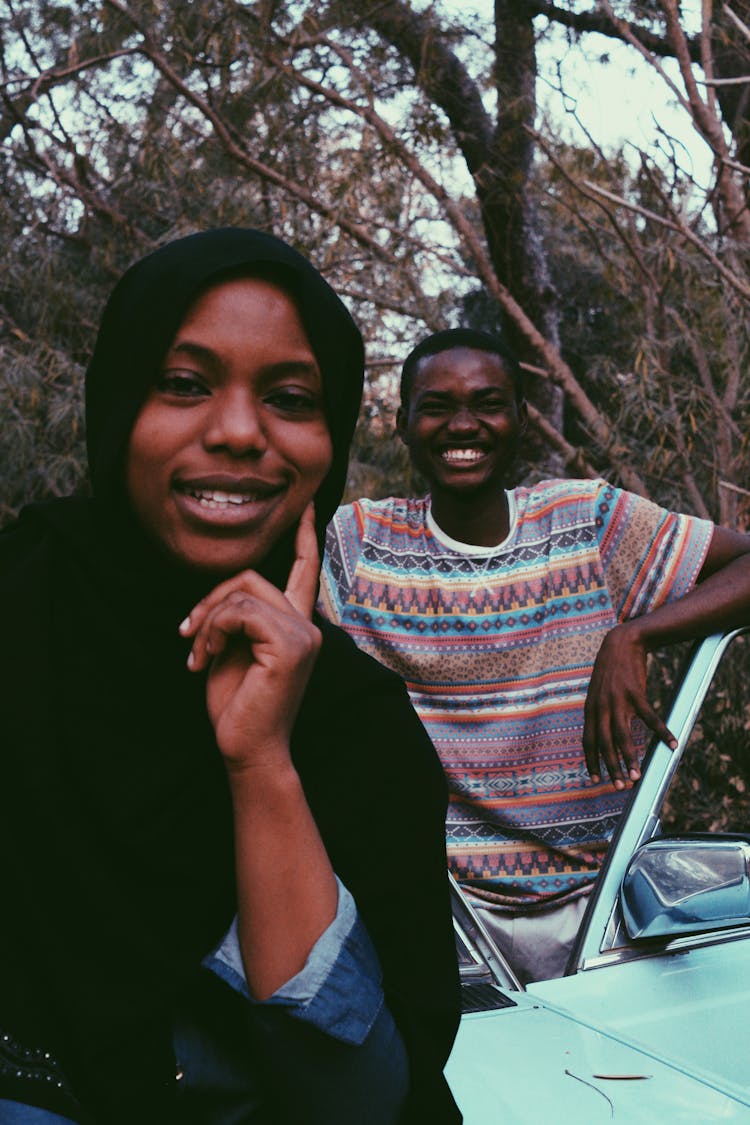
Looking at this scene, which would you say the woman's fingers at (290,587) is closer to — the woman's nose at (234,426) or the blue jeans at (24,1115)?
the woman's nose at (234,426)

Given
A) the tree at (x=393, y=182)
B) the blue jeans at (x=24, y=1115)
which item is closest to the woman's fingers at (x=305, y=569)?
the blue jeans at (x=24, y=1115)

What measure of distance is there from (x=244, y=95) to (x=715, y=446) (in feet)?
8.96

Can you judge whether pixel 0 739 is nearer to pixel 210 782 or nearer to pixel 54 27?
pixel 210 782

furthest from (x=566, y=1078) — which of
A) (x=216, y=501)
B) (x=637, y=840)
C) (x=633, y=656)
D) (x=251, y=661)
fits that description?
(x=633, y=656)

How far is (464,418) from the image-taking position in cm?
296

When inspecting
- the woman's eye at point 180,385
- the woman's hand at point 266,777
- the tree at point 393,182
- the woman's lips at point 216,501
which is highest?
the tree at point 393,182

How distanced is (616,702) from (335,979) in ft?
3.98

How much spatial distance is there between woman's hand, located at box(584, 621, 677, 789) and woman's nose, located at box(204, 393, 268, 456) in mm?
1107

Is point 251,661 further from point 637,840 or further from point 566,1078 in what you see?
point 637,840

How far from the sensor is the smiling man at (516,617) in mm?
2301

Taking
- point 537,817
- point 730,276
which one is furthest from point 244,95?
point 537,817

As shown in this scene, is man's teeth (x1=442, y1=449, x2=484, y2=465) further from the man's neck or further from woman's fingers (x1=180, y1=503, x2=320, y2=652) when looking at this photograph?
woman's fingers (x1=180, y1=503, x2=320, y2=652)

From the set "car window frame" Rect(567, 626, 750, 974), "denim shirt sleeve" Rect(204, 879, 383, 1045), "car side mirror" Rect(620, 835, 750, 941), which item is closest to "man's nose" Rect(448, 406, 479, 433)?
"car window frame" Rect(567, 626, 750, 974)

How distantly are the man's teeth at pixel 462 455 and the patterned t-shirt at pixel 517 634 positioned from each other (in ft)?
0.55
